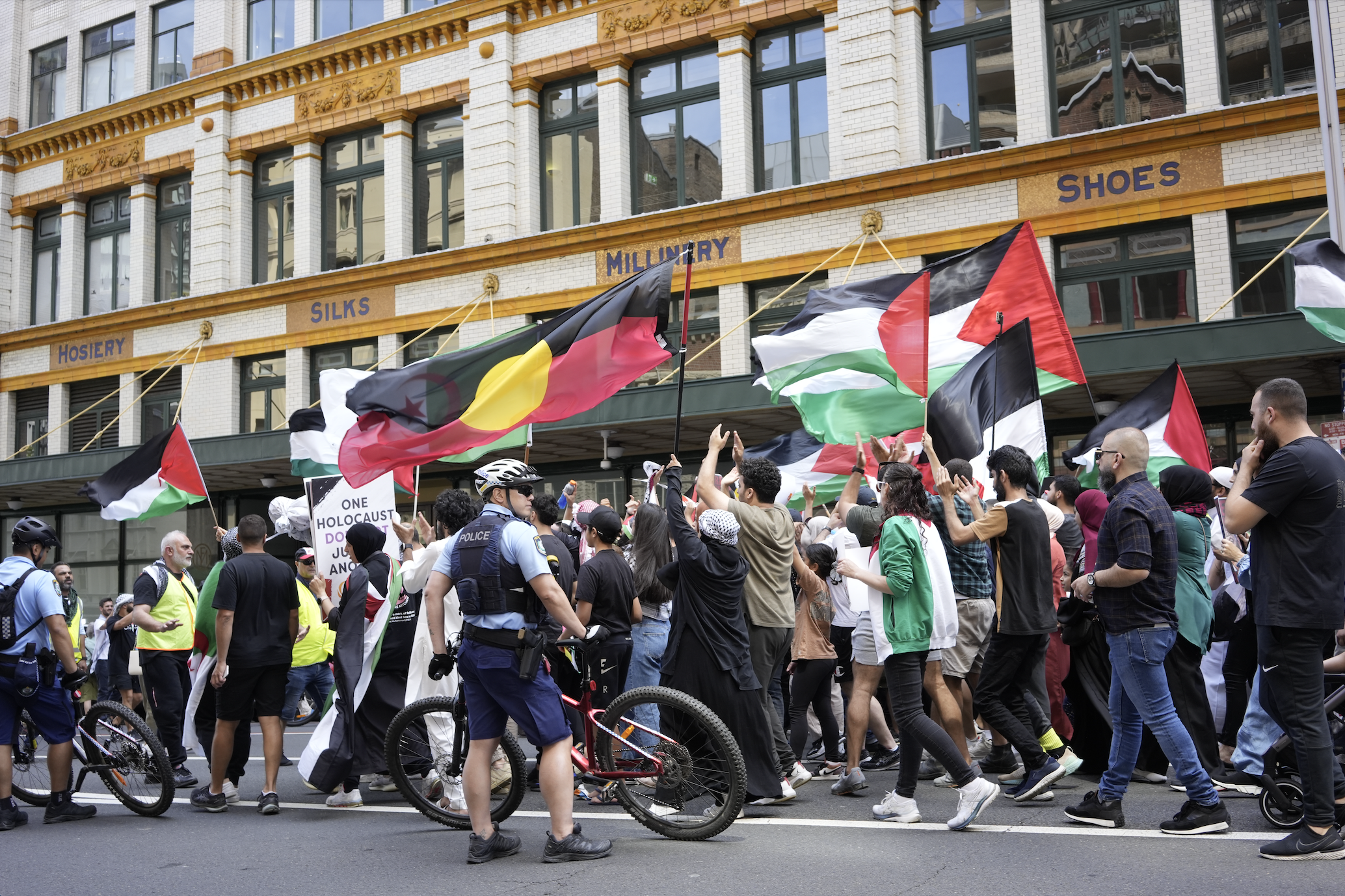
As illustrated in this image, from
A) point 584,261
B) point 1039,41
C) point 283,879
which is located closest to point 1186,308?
point 1039,41

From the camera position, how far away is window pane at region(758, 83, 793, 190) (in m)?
20.5

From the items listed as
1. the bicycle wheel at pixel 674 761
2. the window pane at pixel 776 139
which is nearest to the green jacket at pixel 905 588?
the bicycle wheel at pixel 674 761

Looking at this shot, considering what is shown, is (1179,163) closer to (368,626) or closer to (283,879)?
(368,626)

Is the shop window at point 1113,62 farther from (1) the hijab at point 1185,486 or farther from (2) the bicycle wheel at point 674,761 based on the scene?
(2) the bicycle wheel at point 674,761

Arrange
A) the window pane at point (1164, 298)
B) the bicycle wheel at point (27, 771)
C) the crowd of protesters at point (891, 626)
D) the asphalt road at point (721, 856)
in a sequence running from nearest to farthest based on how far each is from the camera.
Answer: the asphalt road at point (721, 856)
the crowd of protesters at point (891, 626)
the bicycle wheel at point (27, 771)
the window pane at point (1164, 298)

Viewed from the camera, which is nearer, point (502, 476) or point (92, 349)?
point (502, 476)

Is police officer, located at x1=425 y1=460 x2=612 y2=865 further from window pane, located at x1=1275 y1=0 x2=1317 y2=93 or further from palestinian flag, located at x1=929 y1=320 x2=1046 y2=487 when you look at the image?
window pane, located at x1=1275 y1=0 x2=1317 y2=93

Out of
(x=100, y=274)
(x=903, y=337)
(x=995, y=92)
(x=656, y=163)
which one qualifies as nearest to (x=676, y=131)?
(x=656, y=163)

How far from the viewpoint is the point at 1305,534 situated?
5.55m

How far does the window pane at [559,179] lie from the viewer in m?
22.3

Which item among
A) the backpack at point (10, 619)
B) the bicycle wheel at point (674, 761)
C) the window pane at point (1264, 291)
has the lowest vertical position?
the bicycle wheel at point (674, 761)

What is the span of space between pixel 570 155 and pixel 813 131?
4.89 meters

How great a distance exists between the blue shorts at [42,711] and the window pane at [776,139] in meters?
15.2

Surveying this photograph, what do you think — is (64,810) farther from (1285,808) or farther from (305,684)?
(1285,808)
